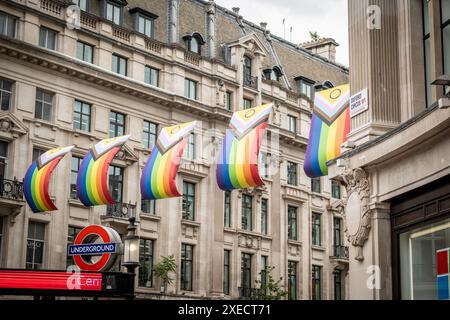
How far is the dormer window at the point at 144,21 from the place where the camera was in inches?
1868

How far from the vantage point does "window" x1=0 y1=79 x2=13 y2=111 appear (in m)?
40.1

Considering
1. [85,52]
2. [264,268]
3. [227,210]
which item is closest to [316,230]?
[264,268]

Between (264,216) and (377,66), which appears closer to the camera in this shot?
(377,66)

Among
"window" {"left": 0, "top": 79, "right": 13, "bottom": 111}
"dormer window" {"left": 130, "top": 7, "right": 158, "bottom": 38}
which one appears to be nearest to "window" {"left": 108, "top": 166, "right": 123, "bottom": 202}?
"window" {"left": 0, "top": 79, "right": 13, "bottom": 111}

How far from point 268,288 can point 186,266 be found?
560 centimetres

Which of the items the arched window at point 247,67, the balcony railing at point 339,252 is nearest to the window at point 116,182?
the arched window at point 247,67

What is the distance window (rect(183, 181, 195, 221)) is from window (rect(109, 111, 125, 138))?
5.40 meters

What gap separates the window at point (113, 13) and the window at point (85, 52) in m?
2.39

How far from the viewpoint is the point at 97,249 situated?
59.3 feet

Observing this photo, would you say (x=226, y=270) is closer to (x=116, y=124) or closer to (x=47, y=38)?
(x=116, y=124)

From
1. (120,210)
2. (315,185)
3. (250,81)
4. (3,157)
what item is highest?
(250,81)

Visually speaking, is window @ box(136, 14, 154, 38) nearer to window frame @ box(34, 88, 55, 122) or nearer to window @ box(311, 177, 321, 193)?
window frame @ box(34, 88, 55, 122)
